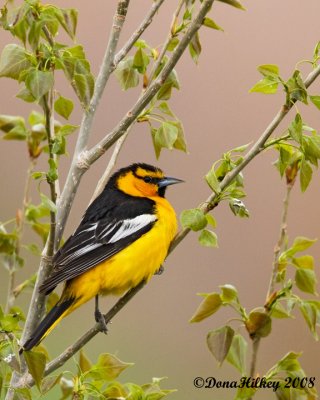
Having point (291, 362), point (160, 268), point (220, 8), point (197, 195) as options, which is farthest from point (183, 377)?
point (291, 362)

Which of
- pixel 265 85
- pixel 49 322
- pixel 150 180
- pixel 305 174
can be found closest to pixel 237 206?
pixel 305 174

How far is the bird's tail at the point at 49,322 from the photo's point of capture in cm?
191

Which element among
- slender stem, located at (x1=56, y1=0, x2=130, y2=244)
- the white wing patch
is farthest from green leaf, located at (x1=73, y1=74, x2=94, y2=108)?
the white wing patch

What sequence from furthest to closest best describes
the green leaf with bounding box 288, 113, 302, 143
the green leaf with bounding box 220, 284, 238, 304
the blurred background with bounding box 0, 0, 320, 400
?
the blurred background with bounding box 0, 0, 320, 400 → the green leaf with bounding box 220, 284, 238, 304 → the green leaf with bounding box 288, 113, 302, 143

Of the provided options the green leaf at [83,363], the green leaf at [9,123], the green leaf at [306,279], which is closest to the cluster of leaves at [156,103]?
the green leaf at [9,123]

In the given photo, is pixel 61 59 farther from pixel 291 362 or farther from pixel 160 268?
pixel 160 268

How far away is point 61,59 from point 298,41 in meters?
3.33

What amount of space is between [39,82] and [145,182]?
1515 millimetres

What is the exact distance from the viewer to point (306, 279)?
2.03 meters

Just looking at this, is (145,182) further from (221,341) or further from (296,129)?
(296,129)

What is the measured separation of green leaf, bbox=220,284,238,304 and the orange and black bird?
615 mm

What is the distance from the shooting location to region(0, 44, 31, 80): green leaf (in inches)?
72.8

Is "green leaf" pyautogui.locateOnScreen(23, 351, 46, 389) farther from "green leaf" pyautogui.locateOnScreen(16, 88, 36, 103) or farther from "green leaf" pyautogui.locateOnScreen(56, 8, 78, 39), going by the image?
"green leaf" pyautogui.locateOnScreen(56, 8, 78, 39)

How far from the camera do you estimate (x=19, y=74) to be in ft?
6.09
